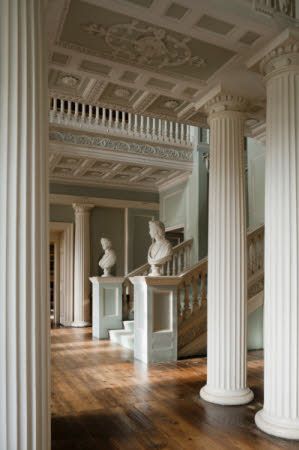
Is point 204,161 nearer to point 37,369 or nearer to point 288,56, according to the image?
point 288,56

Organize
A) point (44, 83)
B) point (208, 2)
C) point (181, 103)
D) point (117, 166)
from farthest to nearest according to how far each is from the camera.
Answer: point (117, 166)
point (181, 103)
point (208, 2)
point (44, 83)

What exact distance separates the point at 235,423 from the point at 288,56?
3377mm

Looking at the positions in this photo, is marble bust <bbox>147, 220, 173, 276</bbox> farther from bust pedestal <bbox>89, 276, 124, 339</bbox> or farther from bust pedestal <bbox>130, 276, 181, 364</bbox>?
bust pedestal <bbox>89, 276, 124, 339</bbox>

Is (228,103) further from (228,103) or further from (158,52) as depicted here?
(158,52)

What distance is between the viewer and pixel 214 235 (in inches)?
192

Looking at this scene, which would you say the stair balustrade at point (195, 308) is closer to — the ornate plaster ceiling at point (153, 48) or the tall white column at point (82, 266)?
the ornate plaster ceiling at point (153, 48)

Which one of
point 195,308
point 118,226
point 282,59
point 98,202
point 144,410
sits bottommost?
point 144,410

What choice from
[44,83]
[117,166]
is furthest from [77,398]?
[117,166]

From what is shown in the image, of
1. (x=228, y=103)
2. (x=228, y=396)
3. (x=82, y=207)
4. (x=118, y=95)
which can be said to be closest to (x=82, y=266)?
(x=82, y=207)

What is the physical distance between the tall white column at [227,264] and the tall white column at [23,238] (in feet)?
8.77

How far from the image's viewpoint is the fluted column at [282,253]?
3.75 m

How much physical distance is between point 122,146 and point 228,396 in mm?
6290

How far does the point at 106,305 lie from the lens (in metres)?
9.49

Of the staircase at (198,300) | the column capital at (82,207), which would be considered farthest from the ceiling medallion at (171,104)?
the column capital at (82,207)
